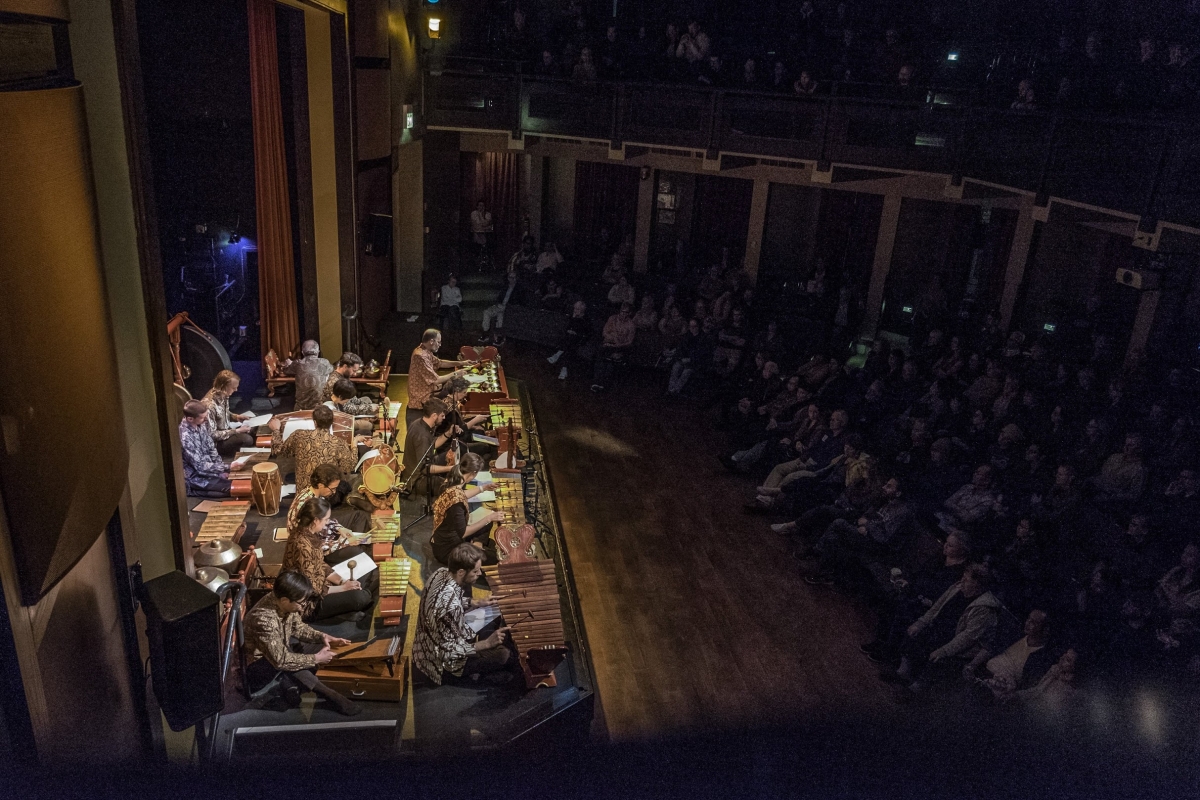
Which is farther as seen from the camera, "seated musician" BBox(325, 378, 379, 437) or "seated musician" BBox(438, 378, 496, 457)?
"seated musician" BBox(325, 378, 379, 437)

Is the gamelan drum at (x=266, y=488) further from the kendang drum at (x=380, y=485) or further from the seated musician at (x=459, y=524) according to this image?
the seated musician at (x=459, y=524)

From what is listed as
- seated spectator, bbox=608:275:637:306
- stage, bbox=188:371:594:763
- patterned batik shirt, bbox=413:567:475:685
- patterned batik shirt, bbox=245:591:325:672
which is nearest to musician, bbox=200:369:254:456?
stage, bbox=188:371:594:763

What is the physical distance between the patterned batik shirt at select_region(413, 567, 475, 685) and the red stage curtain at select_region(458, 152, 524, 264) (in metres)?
11.1

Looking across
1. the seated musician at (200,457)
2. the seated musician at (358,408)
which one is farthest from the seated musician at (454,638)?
the seated musician at (358,408)

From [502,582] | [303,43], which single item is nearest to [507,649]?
[502,582]

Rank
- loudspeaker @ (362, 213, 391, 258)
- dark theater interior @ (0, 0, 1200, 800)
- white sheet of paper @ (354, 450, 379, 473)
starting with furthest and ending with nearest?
1. loudspeaker @ (362, 213, 391, 258)
2. white sheet of paper @ (354, 450, 379, 473)
3. dark theater interior @ (0, 0, 1200, 800)

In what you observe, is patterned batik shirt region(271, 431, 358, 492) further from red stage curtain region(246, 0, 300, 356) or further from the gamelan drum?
red stage curtain region(246, 0, 300, 356)

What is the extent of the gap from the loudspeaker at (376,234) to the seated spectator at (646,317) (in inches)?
137

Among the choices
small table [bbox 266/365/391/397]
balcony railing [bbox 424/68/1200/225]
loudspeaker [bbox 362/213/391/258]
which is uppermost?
balcony railing [bbox 424/68/1200/225]

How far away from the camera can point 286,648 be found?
445 centimetres

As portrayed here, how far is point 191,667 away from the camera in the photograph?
11.0 ft

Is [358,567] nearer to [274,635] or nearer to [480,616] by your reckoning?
[480,616]

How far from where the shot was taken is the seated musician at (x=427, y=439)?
21.7 ft

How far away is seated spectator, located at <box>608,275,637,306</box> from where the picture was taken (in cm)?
1196
